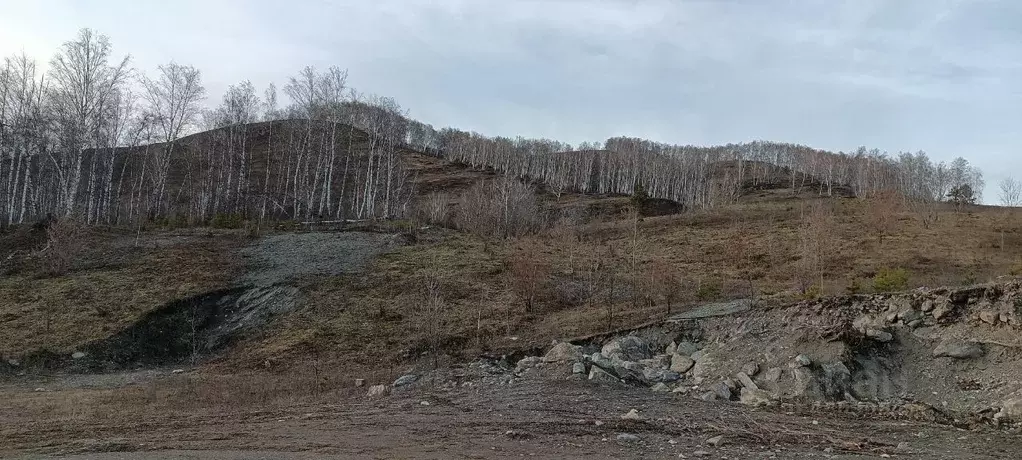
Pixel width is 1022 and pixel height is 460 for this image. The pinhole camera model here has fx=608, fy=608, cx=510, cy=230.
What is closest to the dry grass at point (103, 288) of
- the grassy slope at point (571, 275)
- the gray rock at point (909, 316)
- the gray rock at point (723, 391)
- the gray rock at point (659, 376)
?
the grassy slope at point (571, 275)

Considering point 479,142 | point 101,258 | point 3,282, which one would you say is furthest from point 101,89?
point 479,142

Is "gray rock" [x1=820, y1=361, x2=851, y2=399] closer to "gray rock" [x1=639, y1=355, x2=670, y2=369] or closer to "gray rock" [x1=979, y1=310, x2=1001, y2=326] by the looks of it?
"gray rock" [x1=979, y1=310, x2=1001, y2=326]

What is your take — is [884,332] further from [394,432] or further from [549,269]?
[549,269]

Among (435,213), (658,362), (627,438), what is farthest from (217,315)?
(435,213)

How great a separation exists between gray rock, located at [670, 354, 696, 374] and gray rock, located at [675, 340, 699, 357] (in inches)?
14.5

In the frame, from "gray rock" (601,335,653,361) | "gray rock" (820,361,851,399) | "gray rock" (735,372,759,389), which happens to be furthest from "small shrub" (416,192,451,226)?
"gray rock" (820,361,851,399)

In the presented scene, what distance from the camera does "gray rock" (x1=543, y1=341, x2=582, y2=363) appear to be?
14.0 metres

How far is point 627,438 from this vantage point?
8820 mm

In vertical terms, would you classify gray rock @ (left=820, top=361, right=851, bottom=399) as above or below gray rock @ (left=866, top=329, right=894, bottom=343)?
below

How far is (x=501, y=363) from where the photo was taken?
599 inches

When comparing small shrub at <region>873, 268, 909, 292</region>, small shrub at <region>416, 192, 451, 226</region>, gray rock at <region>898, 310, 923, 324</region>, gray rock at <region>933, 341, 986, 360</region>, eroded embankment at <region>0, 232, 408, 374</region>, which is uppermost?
small shrub at <region>416, 192, 451, 226</region>

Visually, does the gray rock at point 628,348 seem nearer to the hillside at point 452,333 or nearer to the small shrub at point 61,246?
the hillside at point 452,333

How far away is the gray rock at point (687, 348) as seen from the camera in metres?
14.5

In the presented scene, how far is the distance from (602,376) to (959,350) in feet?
21.8
